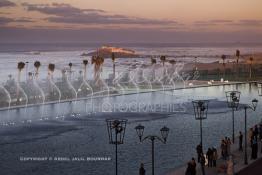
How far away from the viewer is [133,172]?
13.1 m

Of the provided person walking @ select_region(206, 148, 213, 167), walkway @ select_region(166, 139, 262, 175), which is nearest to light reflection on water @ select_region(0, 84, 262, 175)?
walkway @ select_region(166, 139, 262, 175)

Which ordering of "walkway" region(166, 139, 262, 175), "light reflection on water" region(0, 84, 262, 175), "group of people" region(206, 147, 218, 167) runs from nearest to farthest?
"walkway" region(166, 139, 262, 175), "group of people" region(206, 147, 218, 167), "light reflection on water" region(0, 84, 262, 175)

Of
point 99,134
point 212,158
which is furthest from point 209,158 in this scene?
point 99,134

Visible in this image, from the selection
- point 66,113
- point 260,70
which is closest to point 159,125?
point 66,113

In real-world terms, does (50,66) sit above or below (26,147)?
above

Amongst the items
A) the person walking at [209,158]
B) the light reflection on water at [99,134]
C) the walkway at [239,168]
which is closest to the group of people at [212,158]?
the person walking at [209,158]

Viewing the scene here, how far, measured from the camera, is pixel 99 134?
1930 centimetres

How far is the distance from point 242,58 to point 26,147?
62.3 m

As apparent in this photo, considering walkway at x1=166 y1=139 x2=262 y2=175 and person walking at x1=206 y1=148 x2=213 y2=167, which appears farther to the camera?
person walking at x1=206 y1=148 x2=213 y2=167

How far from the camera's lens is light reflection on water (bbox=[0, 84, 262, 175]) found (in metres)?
14.2

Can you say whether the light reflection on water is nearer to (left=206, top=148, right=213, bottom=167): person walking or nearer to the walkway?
the walkway

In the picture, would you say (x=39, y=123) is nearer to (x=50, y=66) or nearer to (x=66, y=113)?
(x=66, y=113)

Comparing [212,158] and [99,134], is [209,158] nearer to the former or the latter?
[212,158]

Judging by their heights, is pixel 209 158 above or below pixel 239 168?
above
